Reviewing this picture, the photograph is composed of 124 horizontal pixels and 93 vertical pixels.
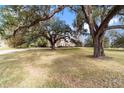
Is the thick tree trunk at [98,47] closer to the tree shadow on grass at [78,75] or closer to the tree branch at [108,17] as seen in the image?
the tree branch at [108,17]

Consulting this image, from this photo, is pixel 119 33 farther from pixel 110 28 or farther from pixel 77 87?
pixel 77 87

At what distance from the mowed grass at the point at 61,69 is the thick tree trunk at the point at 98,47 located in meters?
0.08

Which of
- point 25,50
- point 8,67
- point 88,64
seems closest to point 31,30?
point 25,50

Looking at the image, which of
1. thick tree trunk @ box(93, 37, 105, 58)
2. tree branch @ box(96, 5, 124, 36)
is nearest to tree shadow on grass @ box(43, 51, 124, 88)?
thick tree trunk @ box(93, 37, 105, 58)

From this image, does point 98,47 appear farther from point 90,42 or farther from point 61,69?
point 61,69

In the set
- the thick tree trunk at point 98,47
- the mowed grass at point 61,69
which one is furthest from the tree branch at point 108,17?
the mowed grass at point 61,69

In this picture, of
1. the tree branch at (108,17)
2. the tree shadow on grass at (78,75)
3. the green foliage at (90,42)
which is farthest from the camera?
the green foliage at (90,42)

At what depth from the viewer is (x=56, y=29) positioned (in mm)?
2779

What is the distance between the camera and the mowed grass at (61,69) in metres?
2.10

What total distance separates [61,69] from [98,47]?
79cm

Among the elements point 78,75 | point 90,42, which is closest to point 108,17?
point 90,42

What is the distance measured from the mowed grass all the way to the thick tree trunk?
8cm

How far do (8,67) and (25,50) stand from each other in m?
0.37

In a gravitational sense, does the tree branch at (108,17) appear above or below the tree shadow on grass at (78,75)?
above
